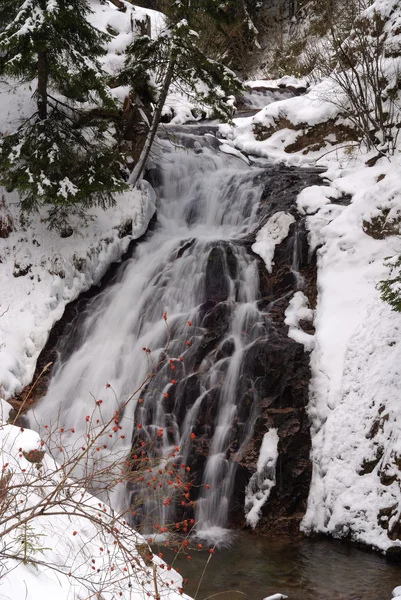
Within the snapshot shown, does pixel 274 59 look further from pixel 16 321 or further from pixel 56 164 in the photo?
pixel 16 321

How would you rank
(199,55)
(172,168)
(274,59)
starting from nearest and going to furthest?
(199,55) < (172,168) < (274,59)

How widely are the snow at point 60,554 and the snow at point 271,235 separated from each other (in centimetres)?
583

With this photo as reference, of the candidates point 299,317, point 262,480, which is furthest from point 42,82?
point 262,480

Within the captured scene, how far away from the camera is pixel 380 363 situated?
712cm

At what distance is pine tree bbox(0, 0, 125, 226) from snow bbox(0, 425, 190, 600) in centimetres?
547

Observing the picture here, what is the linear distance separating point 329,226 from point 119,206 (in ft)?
14.6

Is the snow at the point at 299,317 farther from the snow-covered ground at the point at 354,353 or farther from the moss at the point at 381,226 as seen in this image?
the moss at the point at 381,226

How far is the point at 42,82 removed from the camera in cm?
1004

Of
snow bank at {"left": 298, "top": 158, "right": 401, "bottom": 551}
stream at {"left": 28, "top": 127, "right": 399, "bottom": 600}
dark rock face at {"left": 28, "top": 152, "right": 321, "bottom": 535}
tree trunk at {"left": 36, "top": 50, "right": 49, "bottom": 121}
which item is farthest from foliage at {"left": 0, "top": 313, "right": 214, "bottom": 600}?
tree trunk at {"left": 36, "top": 50, "right": 49, "bottom": 121}

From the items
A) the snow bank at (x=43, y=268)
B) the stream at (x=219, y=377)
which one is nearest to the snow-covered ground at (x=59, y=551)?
the stream at (x=219, y=377)

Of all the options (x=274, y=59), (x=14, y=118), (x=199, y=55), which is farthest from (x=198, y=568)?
(x=274, y=59)

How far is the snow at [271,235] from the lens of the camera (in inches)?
385

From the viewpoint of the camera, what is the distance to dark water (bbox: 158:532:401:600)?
5148 mm

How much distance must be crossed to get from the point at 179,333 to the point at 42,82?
5656 millimetres
